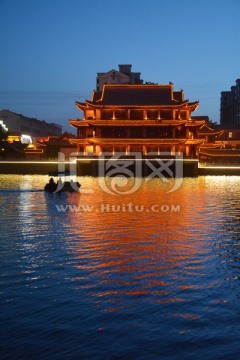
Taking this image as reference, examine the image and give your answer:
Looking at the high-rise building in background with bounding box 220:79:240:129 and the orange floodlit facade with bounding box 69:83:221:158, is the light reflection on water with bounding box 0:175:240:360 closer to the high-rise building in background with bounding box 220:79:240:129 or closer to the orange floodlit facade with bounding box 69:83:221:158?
the orange floodlit facade with bounding box 69:83:221:158

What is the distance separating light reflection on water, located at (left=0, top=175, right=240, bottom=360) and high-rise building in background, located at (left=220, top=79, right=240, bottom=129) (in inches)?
4661

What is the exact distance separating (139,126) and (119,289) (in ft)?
223

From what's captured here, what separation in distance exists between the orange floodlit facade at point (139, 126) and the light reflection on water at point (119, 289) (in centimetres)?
5358

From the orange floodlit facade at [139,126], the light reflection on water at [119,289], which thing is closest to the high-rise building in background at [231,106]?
the orange floodlit facade at [139,126]

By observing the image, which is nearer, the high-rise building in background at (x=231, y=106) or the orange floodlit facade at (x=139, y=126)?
the orange floodlit facade at (x=139, y=126)

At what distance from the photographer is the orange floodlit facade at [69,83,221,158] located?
3091 inches

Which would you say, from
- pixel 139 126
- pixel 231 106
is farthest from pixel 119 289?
pixel 231 106

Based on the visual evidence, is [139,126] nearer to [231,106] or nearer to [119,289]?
[119,289]

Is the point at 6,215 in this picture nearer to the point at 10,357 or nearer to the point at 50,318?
the point at 50,318

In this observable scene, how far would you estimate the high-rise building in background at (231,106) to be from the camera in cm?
13950

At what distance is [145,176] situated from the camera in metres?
76.9

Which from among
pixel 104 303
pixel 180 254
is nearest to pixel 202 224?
pixel 180 254

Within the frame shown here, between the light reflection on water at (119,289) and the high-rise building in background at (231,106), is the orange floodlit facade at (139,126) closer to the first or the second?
the light reflection on water at (119,289)

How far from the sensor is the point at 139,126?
7950 cm
